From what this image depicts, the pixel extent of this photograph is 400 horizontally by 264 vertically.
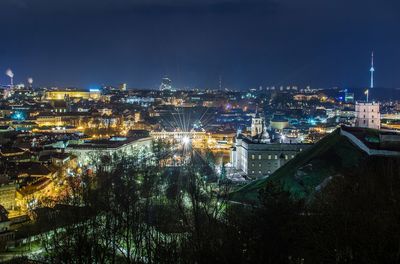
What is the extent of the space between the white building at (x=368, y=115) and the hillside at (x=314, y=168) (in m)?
6.48

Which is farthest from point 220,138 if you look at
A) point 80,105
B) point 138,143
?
point 80,105

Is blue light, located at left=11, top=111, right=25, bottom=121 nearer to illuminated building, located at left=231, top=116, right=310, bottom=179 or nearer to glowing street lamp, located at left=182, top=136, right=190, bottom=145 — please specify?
glowing street lamp, located at left=182, top=136, right=190, bottom=145

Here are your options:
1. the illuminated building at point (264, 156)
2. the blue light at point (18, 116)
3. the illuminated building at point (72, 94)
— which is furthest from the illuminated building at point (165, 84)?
the illuminated building at point (264, 156)

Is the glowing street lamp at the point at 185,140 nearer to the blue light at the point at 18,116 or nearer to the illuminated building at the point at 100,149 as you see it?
the illuminated building at the point at 100,149

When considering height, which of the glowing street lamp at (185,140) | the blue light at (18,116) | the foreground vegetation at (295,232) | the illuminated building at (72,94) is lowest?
the foreground vegetation at (295,232)

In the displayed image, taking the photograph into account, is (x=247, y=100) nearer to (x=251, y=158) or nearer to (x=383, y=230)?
(x=251, y=158)

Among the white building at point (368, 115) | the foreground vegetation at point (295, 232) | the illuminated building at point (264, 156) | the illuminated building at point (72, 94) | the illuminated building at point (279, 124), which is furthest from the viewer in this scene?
the illuminated building at point (72, 94)

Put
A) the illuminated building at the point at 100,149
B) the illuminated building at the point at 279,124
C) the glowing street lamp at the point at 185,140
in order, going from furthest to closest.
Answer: the illuminated building at the point at 279,124, the glowing street lamp at the point at 185,140, the illuminated building at the point at 100,149

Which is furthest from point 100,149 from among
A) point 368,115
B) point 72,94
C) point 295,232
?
point 72,94

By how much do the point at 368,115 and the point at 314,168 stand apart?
918 cm

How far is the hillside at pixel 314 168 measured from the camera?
1302cm

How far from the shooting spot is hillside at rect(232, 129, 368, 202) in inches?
512

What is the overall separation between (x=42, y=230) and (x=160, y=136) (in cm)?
2469

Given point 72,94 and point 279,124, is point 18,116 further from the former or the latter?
point 72,94
